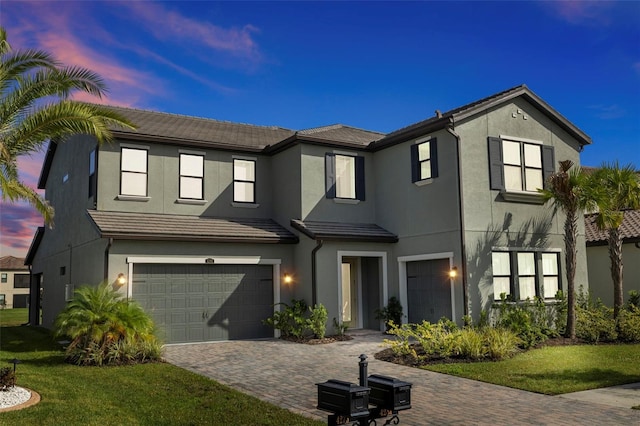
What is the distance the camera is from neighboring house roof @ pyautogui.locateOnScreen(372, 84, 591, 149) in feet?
54.6

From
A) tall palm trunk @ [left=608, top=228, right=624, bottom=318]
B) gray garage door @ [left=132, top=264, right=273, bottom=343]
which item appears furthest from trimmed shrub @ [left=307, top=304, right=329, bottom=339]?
tall palm trunk @ [left=608, top=228, right=624, bottom=318]

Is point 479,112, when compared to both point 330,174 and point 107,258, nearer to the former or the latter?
point 330,174

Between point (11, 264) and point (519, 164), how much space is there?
65.8 metres

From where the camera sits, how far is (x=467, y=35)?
15984 mm

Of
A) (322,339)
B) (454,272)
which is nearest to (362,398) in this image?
(322,339)

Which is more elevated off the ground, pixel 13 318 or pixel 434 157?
pixel 434 157

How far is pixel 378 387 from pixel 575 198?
11422 millimetres

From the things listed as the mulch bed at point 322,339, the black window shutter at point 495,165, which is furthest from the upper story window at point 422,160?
the mulch bed at point 322,339

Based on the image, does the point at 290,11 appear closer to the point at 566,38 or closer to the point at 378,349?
the point at 566,38

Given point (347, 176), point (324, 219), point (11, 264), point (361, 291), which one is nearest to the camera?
point (324, 219)

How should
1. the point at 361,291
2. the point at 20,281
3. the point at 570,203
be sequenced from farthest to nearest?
1. the point at 20,281
2. the point at 361,291
3. the point at 570,203

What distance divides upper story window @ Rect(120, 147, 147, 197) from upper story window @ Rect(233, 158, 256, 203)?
318cm

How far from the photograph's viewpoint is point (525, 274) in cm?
1723

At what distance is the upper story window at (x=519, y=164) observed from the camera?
17.0 metres
